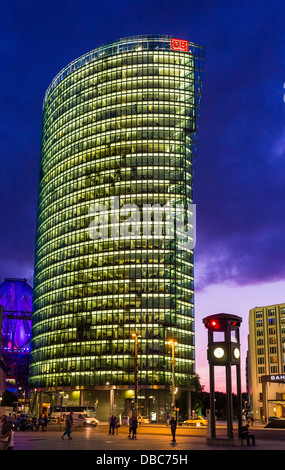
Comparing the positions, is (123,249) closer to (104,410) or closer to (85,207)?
(85,207)

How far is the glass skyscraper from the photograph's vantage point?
136 metres

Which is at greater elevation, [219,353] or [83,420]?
[219,353]

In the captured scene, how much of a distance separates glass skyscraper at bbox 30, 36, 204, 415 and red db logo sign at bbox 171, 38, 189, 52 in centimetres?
41

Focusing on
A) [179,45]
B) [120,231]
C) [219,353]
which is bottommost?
[219,353]

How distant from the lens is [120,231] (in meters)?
143

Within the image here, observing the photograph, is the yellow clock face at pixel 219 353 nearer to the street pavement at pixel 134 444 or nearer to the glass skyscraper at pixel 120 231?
the street pavement at pixel 134 444

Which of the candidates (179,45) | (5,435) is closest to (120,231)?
(179,45)

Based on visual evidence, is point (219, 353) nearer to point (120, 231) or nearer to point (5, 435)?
point (5, 435)

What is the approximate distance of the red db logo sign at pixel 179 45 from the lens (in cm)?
14962

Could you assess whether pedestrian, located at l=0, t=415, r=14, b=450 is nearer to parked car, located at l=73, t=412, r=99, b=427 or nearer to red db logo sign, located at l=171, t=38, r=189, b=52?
parked car, located at l=73, t=412, r=99, b=427

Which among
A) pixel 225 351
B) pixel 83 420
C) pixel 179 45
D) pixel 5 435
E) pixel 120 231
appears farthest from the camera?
pixel 179 45

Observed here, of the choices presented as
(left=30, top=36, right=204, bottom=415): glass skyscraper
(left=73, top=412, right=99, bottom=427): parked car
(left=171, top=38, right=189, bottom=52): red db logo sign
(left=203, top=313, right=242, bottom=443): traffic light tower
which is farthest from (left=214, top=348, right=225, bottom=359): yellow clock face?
(left=171, top=38, right=189, bottom=52): red db logo sign

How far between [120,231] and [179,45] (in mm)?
52459
